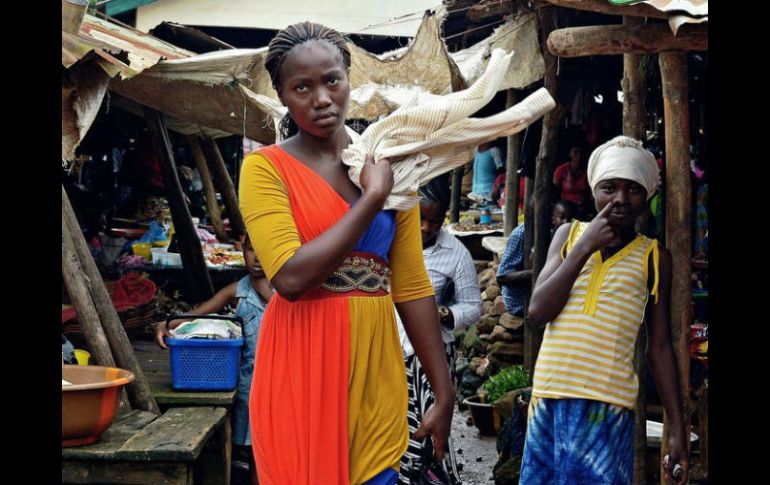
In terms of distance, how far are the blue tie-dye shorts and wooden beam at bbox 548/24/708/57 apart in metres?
1.57

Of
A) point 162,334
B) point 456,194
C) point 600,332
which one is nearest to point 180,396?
point 162,334

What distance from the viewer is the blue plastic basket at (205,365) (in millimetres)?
5906

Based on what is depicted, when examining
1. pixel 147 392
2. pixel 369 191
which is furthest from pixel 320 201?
pixel 147 392

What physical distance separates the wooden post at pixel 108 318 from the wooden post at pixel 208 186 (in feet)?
18.8

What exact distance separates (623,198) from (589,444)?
1010 millimetres

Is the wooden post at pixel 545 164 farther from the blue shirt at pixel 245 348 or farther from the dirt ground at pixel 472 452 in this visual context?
the blue shirt at pixel 245 348

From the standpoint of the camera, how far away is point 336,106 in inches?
100

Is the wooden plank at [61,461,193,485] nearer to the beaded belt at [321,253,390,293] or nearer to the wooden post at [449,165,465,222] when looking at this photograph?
the beaded belt at [321,253,390,293]

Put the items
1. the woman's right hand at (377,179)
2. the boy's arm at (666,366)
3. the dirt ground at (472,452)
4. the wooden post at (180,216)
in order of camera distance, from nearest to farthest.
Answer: the woman's right hand at (377,179) → the boy's arm at (666,366) → the dirt ground at (472,452) → the wooden post at (180,216)

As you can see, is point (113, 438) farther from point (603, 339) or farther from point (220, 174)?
point (220, 174)

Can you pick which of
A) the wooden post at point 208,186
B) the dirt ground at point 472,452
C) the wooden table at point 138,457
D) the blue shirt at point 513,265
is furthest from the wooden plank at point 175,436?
the wooden post at point 208,186

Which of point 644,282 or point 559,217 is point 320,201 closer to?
point 644,282

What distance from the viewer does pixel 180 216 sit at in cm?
903

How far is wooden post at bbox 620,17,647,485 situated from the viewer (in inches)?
173
